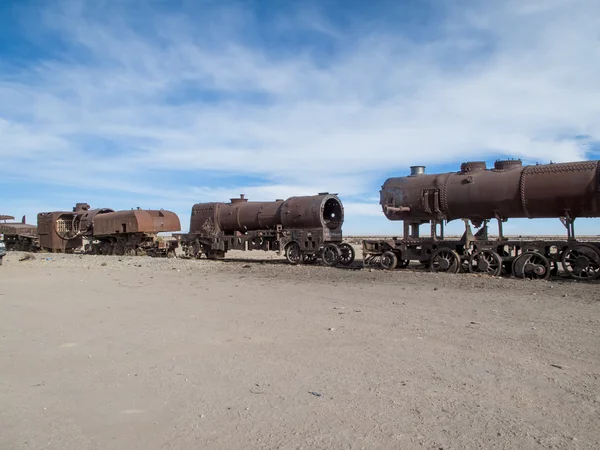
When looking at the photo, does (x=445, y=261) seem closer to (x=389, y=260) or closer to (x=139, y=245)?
(x=389, y=260)

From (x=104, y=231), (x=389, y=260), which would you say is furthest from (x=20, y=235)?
(x=389, y=260)

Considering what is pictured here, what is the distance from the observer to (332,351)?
243 inches

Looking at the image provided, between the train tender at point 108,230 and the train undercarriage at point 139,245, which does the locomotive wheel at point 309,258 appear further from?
the train tender at point 108,230

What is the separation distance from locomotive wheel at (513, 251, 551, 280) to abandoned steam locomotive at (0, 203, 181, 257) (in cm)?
1939

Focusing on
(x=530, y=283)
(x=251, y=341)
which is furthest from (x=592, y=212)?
(x=251, y=341)

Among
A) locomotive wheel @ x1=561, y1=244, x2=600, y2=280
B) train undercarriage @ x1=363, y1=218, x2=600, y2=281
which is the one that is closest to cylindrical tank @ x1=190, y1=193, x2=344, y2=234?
train undercarriage @ x1=363, y1=218, x2=600, y2=281

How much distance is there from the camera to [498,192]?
15.2m

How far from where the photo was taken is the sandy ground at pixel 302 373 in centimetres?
379

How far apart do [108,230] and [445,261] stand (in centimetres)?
2210

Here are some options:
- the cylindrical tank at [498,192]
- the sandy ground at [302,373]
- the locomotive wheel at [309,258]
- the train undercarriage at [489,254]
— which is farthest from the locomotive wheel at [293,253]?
the sandy ground at [302,373]

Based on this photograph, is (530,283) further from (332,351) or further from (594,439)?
(594,439)

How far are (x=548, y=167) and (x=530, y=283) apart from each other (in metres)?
3.78

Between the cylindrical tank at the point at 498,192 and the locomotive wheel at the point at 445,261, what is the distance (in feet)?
3.93

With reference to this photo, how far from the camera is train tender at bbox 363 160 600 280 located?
13906 millimetres
